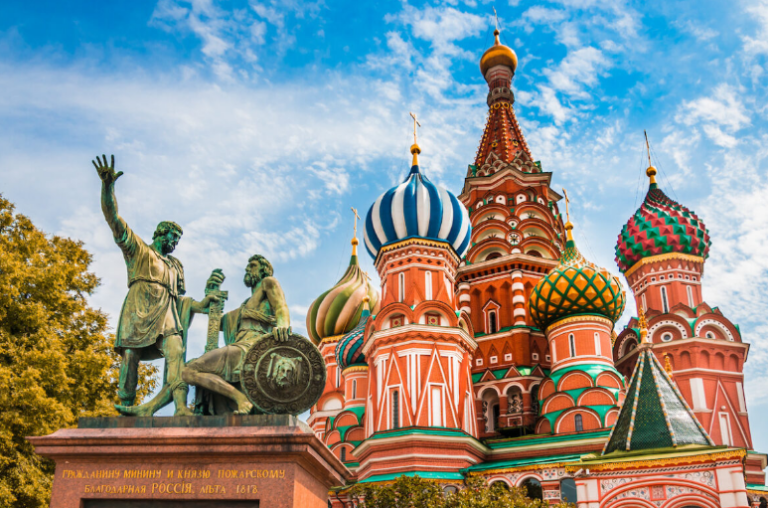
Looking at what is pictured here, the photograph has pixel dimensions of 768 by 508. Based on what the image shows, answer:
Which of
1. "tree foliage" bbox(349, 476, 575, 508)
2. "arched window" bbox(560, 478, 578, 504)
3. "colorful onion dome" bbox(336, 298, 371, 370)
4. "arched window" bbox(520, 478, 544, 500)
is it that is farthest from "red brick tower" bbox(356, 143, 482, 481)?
"tree foliage" bbox(349, 476, 575, 508)

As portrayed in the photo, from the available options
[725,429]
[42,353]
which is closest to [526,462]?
[725,429]

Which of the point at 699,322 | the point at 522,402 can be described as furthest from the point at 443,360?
the point at 699,322

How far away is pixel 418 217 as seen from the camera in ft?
93.0

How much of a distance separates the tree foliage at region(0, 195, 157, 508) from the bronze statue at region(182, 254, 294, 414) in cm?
764

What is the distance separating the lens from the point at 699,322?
100 ft

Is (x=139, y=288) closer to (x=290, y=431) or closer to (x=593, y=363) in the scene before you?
(x=290, y=431)

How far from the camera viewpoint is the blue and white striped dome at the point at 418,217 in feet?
93.0

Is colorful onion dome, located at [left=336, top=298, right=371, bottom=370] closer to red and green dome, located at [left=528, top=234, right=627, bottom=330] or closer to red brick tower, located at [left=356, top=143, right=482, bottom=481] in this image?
red brick tower, located at [left=356, top=143, right=482, bottom=481]

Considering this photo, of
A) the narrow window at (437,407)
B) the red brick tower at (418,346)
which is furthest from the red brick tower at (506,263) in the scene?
the narrow window at (437,407)

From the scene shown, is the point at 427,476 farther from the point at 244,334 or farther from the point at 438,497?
the point at 244,334

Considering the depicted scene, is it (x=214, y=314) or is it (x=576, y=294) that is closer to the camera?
(x=214, y=314)

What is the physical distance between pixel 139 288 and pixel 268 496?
3.03 metres

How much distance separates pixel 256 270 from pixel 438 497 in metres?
10.8

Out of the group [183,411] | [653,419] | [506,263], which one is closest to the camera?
[183,411]
